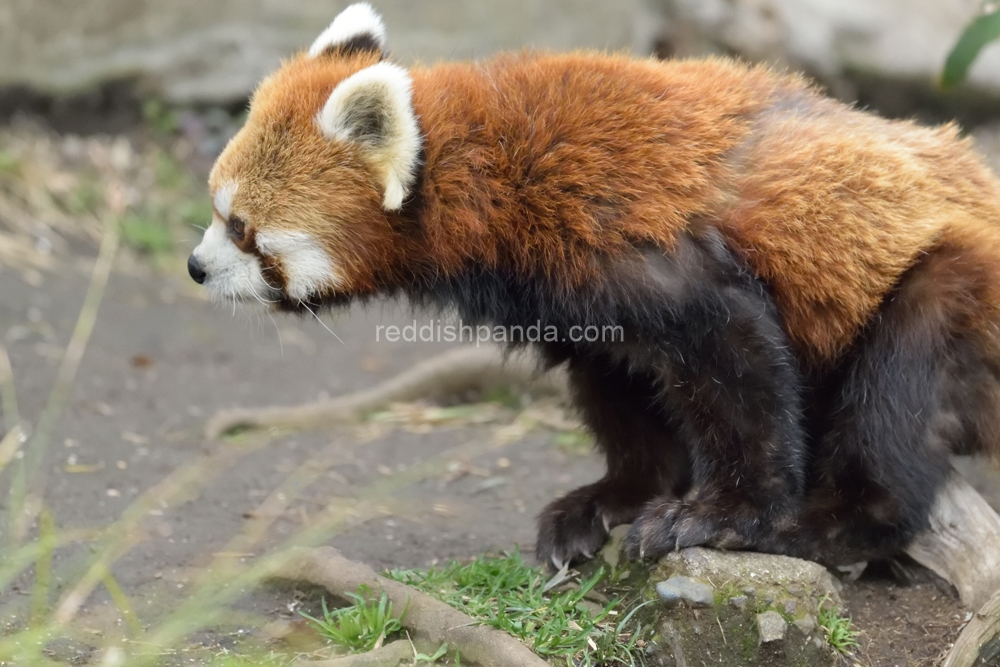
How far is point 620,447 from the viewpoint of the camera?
3.52 m

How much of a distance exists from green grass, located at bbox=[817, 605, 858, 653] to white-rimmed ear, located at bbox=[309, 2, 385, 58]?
2.29m

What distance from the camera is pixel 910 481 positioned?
9.72ft

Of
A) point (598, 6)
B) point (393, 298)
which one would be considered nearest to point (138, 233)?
point (598, 6)

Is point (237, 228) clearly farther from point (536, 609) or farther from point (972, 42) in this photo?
point (972, 42)

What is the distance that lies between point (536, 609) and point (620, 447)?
819 millimetres

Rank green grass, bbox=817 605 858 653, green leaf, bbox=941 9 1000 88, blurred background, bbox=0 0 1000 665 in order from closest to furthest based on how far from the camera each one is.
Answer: green grass, bbox=817 605 858 653
blurred background, bbox=0 0 1000 665
green leaf, bbox=941 9 1000 88

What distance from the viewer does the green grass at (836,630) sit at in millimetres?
2746

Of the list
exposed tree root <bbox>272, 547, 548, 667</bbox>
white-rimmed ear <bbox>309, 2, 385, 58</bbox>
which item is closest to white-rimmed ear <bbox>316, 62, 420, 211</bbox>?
white-rimmed ear <bbox>309, 2, 385, 58</bbox>

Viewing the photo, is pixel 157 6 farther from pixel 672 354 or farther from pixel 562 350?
pixel 672 354

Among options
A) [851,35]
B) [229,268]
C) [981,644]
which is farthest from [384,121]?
[851,35]

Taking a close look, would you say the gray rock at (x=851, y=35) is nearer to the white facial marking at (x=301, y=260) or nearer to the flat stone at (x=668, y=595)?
the white facial marking at (x=301, y=260)

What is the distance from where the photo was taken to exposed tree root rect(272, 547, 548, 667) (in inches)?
103

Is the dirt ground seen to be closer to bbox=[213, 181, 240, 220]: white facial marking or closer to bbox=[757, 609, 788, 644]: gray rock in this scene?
bbox=[757, 609, 788, 644]: gray rock

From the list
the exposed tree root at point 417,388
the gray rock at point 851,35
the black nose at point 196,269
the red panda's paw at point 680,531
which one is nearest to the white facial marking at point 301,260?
the black nose at point 196,269
